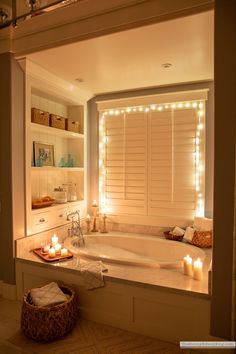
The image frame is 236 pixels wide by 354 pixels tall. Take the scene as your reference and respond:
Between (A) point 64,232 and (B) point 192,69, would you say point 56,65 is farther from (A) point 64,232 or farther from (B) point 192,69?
(A) point 64,232

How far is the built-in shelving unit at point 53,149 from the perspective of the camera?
271 cm

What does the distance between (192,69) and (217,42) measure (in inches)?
38.2

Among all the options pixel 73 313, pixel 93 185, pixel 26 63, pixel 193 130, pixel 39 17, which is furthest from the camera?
pixel 93 185

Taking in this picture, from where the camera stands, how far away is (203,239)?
2840mm

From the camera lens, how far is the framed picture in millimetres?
3163

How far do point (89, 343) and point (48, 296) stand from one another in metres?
0.47

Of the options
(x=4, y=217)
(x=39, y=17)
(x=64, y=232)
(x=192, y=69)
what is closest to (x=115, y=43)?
(x=39, y=17)

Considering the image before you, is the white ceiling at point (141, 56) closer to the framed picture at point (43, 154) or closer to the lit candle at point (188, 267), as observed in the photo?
the framed picture at point (43, 154)

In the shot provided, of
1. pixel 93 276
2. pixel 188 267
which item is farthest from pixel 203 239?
pixel 93 276

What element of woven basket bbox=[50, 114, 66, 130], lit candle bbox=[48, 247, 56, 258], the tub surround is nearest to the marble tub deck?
the tub surround

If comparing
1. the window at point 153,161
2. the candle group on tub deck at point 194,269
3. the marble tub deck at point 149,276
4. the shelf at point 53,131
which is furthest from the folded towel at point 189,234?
the shelf at point 53,131

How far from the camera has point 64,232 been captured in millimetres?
3246

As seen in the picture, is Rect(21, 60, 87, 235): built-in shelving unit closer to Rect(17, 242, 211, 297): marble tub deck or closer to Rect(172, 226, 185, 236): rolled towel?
Rect(17, 242, 211, 297): marble tub deck

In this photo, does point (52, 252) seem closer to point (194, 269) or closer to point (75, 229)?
point (75, 229)
